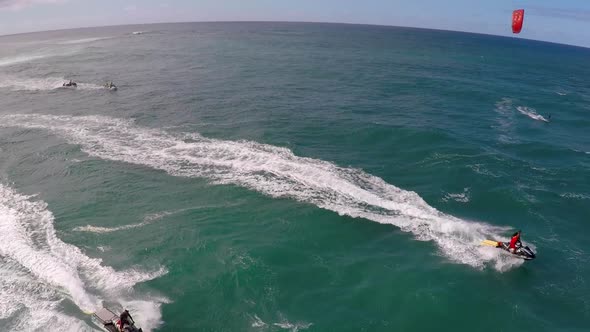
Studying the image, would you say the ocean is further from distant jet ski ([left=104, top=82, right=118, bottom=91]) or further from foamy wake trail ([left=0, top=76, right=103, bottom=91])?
foamy wake trail ([left=0, top=76, right=103, bottom=91])

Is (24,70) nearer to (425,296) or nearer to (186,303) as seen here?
(186,303)

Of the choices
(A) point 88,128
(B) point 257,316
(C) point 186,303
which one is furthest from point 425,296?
(A) point 88,128

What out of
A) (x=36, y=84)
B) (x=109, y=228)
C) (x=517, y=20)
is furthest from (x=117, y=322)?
(x=36, y=84)

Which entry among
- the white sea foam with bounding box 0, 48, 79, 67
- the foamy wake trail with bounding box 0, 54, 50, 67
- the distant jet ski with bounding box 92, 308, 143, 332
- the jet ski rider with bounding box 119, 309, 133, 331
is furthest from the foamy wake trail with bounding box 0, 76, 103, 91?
the jet ski rider with bounding box 119, 309, 133, 331

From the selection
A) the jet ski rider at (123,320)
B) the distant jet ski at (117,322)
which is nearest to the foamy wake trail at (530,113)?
the distant jet ski at (117,322)

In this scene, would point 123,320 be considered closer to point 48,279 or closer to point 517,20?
point 48,279
